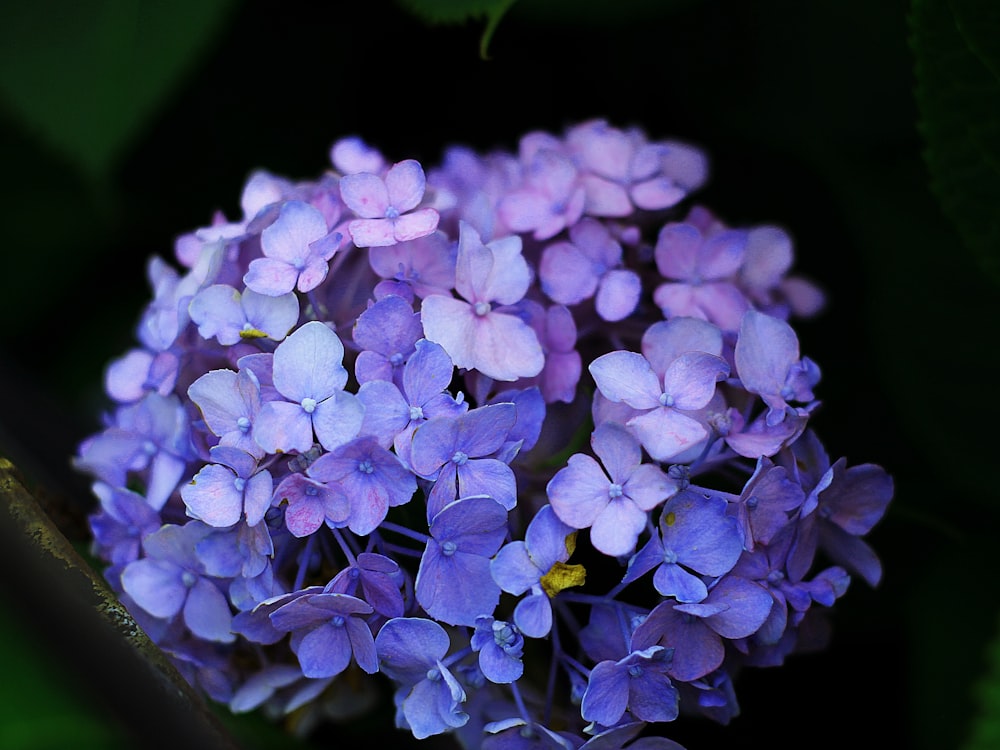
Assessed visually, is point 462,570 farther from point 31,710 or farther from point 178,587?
point 31,710

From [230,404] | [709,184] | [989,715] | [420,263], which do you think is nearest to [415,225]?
[420,263]

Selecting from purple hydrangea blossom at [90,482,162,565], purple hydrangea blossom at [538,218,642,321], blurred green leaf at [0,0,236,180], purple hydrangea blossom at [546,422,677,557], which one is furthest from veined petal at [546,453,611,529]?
blurred green leaf at [0,0,236,180]

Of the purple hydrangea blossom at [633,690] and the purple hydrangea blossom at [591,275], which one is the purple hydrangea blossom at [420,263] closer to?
the purple hydrangea blossom at [591,275]

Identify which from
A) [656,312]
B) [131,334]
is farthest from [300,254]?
[131,334]

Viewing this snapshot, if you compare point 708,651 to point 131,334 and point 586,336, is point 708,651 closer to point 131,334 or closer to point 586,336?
point 586,336

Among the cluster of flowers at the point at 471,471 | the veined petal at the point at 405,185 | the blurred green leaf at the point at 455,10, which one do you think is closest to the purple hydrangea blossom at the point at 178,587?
the cluster of flowers at the point at 471,471
